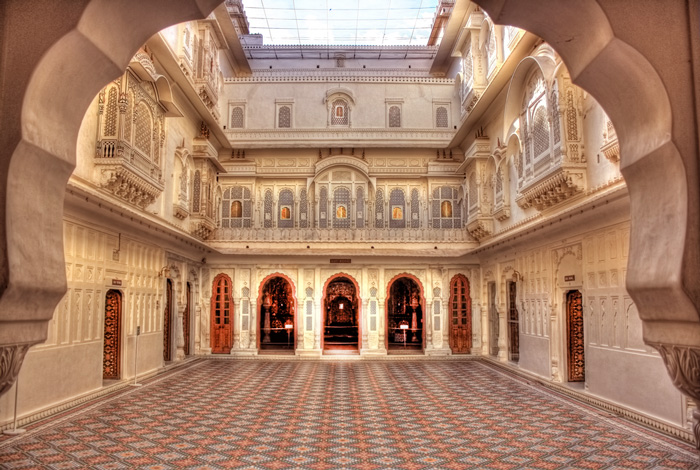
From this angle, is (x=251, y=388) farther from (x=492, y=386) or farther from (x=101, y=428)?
(x=492, y=386)

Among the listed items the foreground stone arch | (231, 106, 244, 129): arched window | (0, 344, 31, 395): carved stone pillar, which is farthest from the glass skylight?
(0, 344, 31, 395): carved stone pillar

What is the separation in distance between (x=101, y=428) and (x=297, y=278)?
37.1 feet

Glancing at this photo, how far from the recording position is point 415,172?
2005 centimetres

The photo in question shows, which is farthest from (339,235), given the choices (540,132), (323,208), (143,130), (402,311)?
(540,132)

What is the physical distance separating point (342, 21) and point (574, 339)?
51.2 feet

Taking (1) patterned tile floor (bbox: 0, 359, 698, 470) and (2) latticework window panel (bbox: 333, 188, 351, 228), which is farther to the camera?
(2) latticework window panel (bbox: 333, 188, 351, 228)

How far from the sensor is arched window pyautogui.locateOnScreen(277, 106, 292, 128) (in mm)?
20125

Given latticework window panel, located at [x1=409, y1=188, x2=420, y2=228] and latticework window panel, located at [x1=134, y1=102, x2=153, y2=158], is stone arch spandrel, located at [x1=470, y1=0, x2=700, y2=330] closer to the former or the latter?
latticework window panel, located at [x1=134, y1=102, x2=153, y2=158]

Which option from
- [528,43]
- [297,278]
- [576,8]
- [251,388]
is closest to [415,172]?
[297,278]

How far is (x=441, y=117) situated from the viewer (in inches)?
796

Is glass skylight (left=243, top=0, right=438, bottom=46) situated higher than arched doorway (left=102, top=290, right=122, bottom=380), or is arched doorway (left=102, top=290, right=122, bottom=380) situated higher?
glass skylight (left=243, top=0, right=438, bottom=46)

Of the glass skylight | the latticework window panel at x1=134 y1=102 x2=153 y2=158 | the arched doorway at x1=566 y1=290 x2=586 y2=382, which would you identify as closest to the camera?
the latticework window panel at x1=134 y1=102 x2=153 y2=158

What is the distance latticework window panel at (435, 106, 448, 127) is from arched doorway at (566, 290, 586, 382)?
31.9 feet

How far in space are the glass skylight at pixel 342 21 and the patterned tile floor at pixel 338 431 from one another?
Result: 48.4ft
